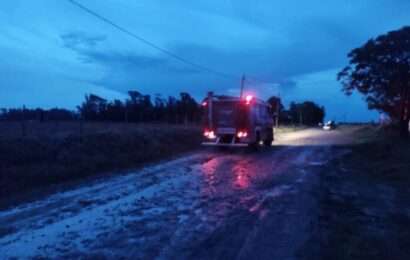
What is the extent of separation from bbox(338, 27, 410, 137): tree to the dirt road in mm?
26825

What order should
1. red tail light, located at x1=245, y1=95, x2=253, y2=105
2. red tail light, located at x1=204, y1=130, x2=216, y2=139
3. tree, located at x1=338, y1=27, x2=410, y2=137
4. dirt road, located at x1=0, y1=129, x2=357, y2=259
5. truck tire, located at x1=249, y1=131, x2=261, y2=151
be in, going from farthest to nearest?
tree, located at x1=338, y1=27, x2=410, y2=137 → truck tire, located at x1=249, y1=131, x2=261, y2=151 → red tail light, located at x1=204, y1=130, x2=216, y2=139 → red tail light, located at x1=245, y1=95, x2=253, y2=105 → dirt road, located at x1=0, y1=129, x2=357, y2=259

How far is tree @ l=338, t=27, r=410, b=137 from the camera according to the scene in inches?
1559

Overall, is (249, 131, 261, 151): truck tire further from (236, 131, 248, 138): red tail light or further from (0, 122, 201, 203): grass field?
(0, 122, 201, 203): grass field

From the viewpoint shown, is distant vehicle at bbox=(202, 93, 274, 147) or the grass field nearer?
the grass field

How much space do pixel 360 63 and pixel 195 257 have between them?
126ft

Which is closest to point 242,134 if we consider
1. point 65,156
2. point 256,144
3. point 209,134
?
point 209,134

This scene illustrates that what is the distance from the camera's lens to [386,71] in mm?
40125

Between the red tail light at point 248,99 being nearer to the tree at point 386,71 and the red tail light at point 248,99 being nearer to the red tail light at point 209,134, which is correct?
the red tail light at point 209,134

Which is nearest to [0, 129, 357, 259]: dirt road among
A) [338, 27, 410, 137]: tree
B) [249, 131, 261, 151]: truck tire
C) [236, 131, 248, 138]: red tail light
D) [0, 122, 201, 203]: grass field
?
[0, 122, 201, 203]: grass field

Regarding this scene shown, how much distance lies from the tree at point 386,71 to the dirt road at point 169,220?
26.8m

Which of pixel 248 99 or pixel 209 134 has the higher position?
pixel 248 99

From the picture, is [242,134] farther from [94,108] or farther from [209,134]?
[94,108]

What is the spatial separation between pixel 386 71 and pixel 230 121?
17691 mm

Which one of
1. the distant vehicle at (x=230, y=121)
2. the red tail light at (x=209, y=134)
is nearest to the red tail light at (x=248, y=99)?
the distant vehicle at (x=230, y=121)
